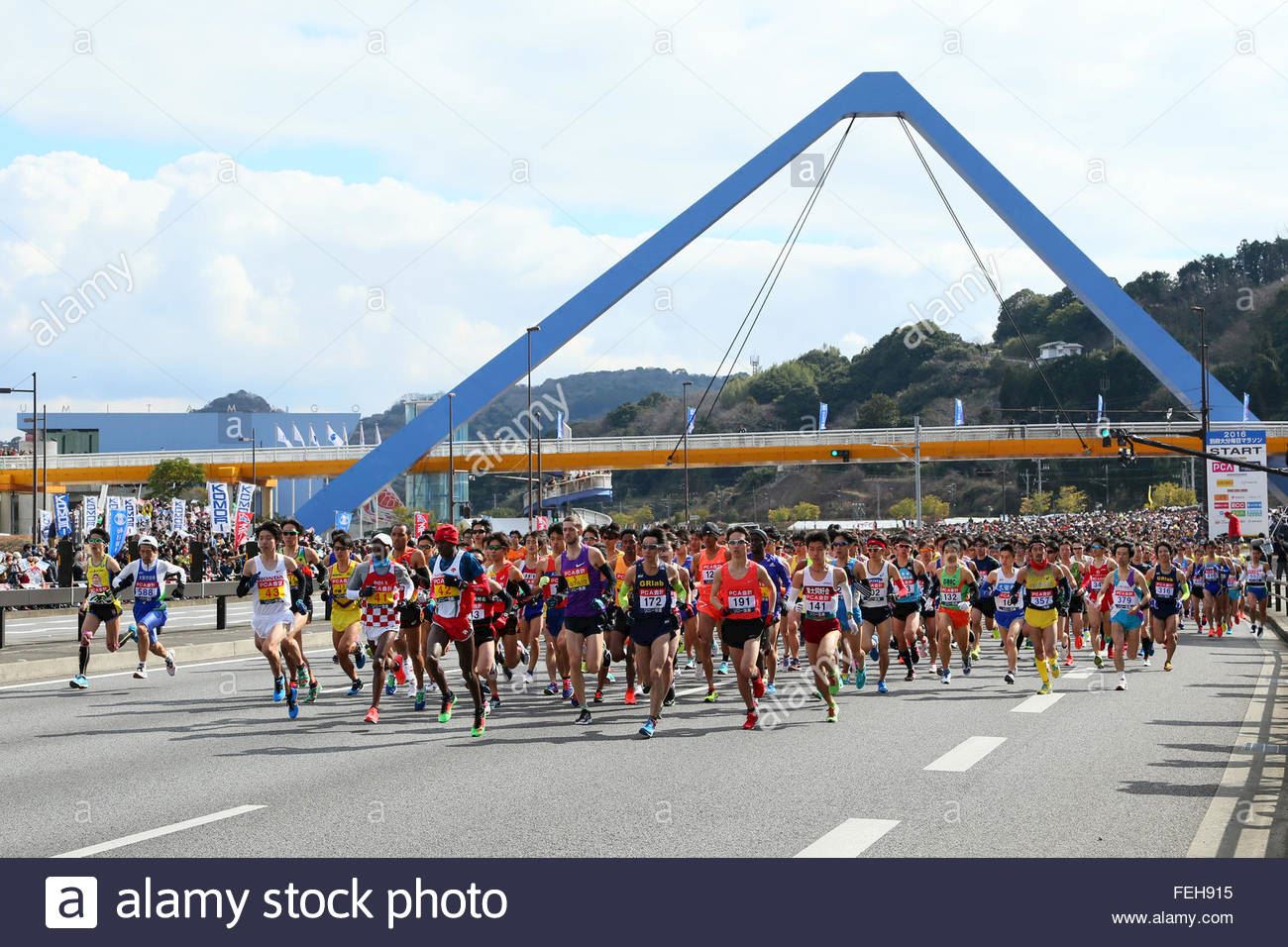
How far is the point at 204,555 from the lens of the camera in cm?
3888

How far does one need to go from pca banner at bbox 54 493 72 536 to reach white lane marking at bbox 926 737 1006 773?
3592 centimetres

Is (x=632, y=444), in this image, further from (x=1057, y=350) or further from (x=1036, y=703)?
(x=1036, y=703)

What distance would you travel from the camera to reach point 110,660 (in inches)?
798

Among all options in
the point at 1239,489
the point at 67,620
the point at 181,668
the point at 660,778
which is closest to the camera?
the point at 660,778

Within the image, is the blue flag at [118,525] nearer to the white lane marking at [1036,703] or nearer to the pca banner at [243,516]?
the pca banner at [243,516]

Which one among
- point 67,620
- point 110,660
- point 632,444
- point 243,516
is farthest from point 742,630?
point 632,444

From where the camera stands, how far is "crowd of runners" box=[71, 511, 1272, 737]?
12.9m

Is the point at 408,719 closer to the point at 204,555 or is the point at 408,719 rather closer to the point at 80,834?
the point at 80,834

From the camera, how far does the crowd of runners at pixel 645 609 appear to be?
42.4ft

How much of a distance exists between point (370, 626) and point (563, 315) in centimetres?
4675

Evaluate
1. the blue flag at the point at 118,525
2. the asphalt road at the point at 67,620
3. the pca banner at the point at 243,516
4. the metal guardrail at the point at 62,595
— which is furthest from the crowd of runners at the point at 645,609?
the pca banner at the point at 243,516

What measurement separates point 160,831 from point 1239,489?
118 ft

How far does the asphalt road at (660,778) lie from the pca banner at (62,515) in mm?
27638
